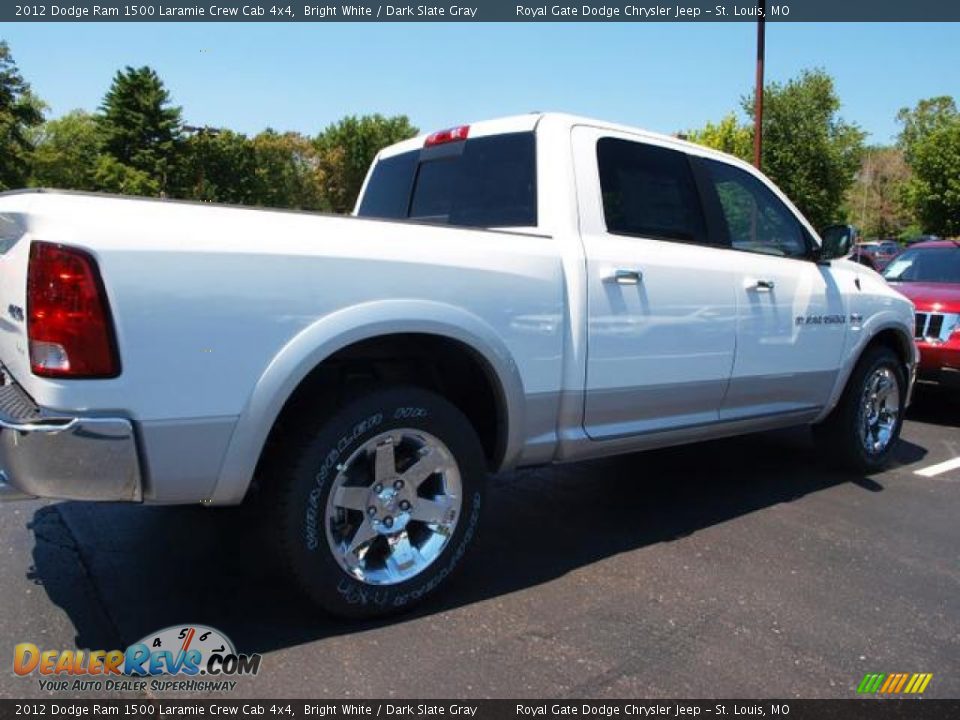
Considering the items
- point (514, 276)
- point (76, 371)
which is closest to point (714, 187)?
point (514, 276)

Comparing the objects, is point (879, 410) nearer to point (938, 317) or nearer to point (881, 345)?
point (881, 345)

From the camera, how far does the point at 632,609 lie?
314cm

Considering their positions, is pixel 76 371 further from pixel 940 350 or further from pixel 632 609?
pixel 940 350

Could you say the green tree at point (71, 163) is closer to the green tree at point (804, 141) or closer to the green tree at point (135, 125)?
the green tree at point (135, 125)

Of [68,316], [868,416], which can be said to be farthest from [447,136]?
[868,416]

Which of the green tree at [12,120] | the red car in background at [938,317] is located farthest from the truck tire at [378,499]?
the green tree at [12,120]

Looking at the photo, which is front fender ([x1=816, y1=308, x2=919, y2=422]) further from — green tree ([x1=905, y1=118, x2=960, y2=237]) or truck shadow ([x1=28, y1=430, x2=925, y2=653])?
green tree ([x1=905, y1=118, x2=960, y2=237])

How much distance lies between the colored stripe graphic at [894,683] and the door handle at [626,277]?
5.80ft

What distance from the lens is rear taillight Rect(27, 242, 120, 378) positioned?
7.38 ft

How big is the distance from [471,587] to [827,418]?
2.99 metres

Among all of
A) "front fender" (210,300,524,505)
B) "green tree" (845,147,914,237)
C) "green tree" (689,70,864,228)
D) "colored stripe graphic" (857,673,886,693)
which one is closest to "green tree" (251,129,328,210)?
"green tree" (689,70,864,228)

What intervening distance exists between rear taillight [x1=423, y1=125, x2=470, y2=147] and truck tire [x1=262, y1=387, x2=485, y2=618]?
1677 millimetres

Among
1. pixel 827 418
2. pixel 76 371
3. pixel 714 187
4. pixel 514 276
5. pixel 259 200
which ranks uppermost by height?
pixel 259 200

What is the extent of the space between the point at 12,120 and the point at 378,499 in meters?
47.2
